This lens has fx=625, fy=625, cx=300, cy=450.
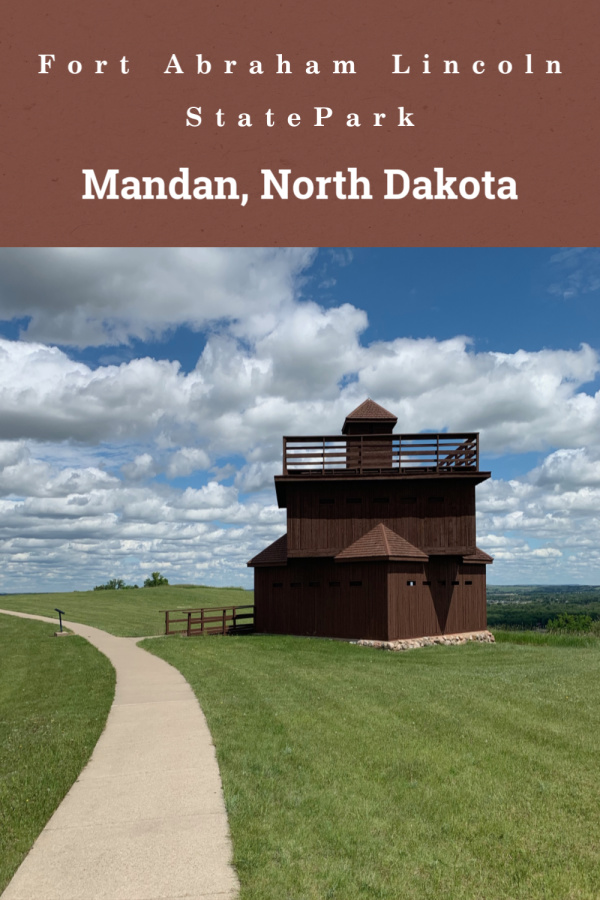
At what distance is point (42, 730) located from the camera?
36.1ft

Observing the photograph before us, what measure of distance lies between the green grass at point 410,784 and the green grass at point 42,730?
81.5 inches

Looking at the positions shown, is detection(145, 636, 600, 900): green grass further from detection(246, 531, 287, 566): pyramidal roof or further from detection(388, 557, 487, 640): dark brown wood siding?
detection(246, 531, 287, 566): pyramidal roof

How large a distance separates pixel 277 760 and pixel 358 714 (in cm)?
312

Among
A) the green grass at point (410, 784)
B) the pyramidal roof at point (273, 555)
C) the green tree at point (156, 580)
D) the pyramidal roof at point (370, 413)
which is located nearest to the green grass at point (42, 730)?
the green grass at point (410, 784)

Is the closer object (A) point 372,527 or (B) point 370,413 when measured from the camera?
(A) point 372,527

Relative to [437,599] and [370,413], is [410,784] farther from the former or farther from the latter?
[370,413]

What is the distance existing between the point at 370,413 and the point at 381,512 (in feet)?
19.1

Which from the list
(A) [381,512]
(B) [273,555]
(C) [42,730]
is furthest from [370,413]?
(C) [42,730]

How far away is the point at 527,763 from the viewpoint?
861 cm

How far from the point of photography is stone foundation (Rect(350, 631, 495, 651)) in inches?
957

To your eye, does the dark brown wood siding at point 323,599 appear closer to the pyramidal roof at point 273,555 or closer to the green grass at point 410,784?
the pyramidal roof at point 273,555

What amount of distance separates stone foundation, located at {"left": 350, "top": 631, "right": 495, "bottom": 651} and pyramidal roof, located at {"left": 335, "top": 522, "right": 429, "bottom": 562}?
323cm

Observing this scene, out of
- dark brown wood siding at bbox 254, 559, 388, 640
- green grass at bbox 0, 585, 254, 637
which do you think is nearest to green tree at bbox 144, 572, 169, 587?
green grass at bbox 0, 585, 254, 637

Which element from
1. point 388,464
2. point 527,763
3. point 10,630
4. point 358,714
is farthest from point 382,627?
point 10,630
